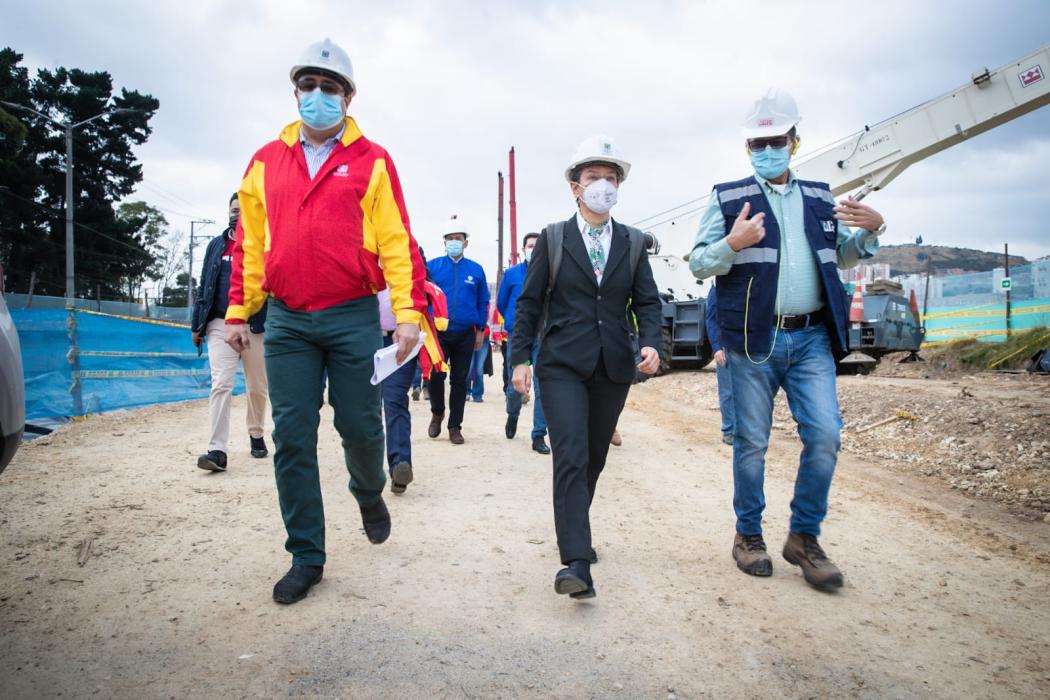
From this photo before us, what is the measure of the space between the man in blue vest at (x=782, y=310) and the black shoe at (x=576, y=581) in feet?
3.43

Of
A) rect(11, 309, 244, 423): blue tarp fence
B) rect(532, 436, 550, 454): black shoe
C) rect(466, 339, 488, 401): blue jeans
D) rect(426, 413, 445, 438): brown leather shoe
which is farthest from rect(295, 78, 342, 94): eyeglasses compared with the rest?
rect(466, 339, 488, 401): blue jeans

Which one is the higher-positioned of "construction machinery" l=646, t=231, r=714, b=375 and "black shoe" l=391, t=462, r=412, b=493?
"construction machinery" l=646, t=231, r=714, b=375

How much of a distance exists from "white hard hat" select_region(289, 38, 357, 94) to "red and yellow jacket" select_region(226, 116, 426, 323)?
21cm

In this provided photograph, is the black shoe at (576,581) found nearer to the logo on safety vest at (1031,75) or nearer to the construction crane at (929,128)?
the construction crane at (929,128)

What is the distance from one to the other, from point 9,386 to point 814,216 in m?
3.52

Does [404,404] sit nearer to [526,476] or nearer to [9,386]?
[526,476]

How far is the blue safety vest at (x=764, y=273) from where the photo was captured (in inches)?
137

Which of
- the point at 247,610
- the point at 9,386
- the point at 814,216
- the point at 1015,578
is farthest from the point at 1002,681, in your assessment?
the point at 9,386

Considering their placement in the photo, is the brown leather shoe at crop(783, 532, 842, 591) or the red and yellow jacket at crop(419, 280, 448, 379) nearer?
the brown leather shoe at crop(783, 532, 842, 591)

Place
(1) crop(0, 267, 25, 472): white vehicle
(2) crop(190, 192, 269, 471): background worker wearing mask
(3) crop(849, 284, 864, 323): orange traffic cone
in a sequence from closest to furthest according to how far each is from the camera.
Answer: (1) crop(0, 267, 25, 472): white vehicle, (2) crop(190, 192, 269, 471): background worker wearing mask, (3) crop(849, 284, 864, 323): orange traffic cone

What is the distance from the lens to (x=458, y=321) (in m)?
6.99

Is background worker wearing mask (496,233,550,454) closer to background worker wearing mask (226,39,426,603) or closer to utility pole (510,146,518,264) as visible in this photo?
background worker wearing mask (226,39,426,603)

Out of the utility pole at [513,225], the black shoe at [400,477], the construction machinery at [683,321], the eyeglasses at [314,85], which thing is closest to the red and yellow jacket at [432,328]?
the black shoe at [400,477]

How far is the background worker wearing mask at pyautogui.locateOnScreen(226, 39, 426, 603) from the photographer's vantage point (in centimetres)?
305
